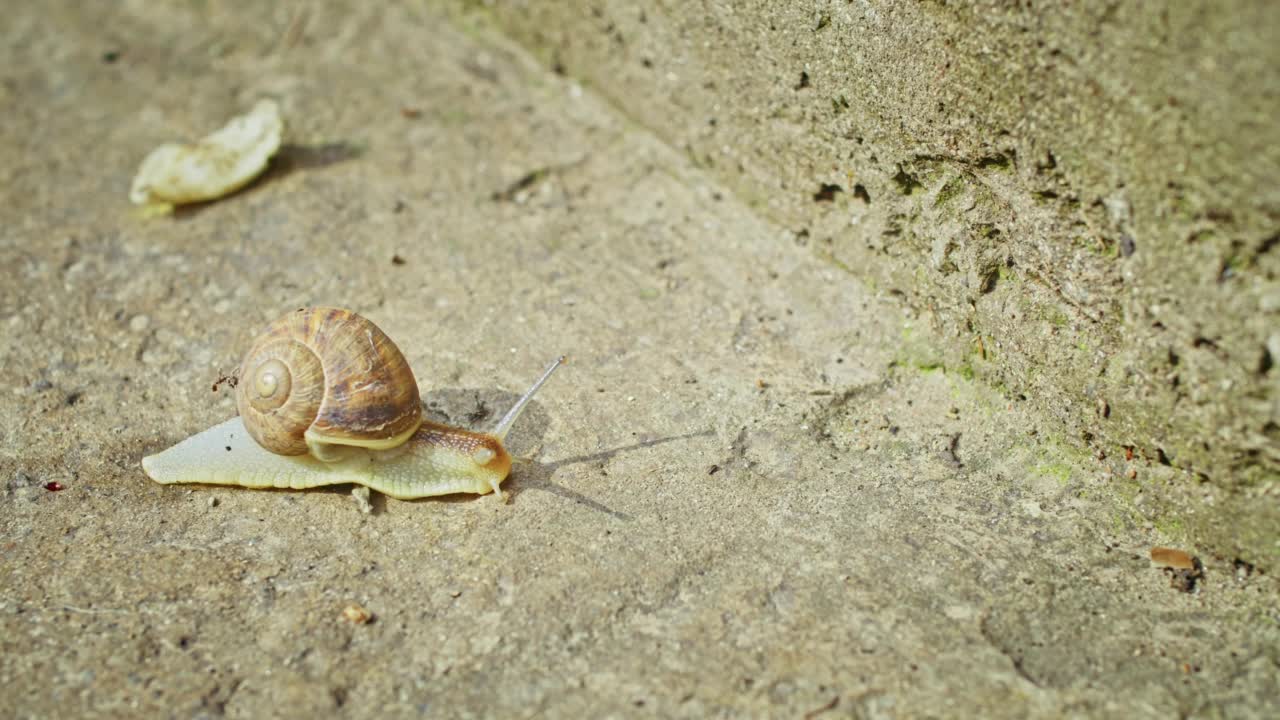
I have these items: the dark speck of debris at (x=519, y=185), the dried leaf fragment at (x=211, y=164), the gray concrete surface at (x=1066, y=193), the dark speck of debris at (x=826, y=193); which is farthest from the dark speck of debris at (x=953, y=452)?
the dried leaf fragment at (x=211, y=164)

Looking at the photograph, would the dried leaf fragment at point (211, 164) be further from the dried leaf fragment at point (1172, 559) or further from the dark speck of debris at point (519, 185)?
the dried leaf fragment at point (1172, 559)

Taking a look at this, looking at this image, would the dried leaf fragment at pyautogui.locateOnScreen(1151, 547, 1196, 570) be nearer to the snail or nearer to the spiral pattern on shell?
the snail

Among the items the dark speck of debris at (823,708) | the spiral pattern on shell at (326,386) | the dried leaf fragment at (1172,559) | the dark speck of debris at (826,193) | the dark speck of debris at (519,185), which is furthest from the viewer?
the dark speck of debris at (519,185)

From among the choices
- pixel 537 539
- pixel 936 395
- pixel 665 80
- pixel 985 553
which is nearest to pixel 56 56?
pixel 665 80

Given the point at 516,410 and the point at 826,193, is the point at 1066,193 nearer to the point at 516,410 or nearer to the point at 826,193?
the point at 826,193

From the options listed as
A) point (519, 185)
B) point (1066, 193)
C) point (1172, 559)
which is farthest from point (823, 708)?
point (519, 185)

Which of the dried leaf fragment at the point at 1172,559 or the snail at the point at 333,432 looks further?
the snail at the point at 333,432
